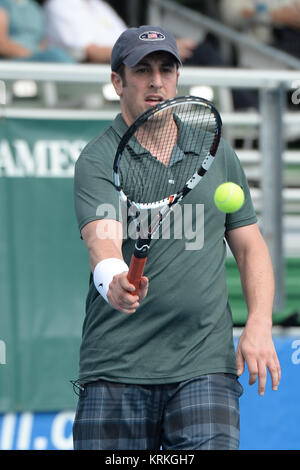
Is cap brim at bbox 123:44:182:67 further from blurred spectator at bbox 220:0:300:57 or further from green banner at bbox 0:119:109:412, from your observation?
blurred spectator at bbox 220:0:300:57

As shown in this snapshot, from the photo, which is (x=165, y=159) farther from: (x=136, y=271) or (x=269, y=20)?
(x=269, y=20)

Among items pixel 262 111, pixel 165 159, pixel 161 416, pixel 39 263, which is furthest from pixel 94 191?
pixel 262 111

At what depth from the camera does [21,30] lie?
704 centimetres

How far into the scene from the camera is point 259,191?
5.15m

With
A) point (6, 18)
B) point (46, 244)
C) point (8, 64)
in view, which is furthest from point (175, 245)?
point (6, 18)

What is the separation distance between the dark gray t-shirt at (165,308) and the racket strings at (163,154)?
0.07 metres

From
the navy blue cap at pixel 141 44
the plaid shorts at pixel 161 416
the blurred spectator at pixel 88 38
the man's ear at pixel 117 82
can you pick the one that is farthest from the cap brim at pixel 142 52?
the blurred spectator at pixel 88 38

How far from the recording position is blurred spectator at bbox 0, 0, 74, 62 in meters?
6.79

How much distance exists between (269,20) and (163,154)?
6178mm

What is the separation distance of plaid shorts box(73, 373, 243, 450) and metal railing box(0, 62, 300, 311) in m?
2.00

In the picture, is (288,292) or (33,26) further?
(33,26)

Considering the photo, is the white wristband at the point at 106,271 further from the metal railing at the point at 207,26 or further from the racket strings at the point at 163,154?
the metal railing at the point at 207,26
